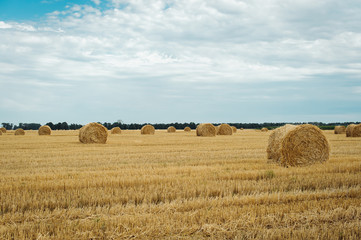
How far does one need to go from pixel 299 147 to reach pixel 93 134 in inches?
541

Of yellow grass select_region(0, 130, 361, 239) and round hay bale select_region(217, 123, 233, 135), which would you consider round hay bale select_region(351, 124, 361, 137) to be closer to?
round hay bale select_region(217, 123, 233, 135)

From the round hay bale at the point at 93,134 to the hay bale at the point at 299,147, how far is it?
12377 mm

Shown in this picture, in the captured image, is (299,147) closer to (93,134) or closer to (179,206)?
(179,206)

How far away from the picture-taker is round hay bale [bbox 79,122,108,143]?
2044 cm

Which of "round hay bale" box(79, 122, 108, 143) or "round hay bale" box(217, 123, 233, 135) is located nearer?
"round hay bale" box(79, 122, 108, 143)

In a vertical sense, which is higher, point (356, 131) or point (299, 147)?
point (356, 131)

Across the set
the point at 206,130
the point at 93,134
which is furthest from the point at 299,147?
the point at 206,130

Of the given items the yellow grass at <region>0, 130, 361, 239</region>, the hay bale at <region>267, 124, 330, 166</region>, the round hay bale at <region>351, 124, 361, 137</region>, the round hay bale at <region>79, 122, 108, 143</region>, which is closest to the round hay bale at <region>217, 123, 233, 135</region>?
the round hay bale at <region>351, 124, 361, 137</region>

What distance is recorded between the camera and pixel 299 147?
35.2ft

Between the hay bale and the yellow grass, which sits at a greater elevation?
the hay bale

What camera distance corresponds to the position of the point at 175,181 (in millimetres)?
7082

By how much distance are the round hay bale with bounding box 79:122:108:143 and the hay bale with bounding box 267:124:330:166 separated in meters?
12.4

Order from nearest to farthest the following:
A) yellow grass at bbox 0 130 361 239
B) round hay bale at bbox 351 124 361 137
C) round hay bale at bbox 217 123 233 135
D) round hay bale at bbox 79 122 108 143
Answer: yellow grass at bbox 0 130 361 239 → round hay bale at bbox 79 122 108 143 → round hay bale at bbox 351 124 361 137 → round hay bale at bbox 217 123 233 135

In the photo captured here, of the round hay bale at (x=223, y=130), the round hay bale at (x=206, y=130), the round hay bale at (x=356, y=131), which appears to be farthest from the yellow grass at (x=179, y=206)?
the round hay bale at (x=223, y=130)
